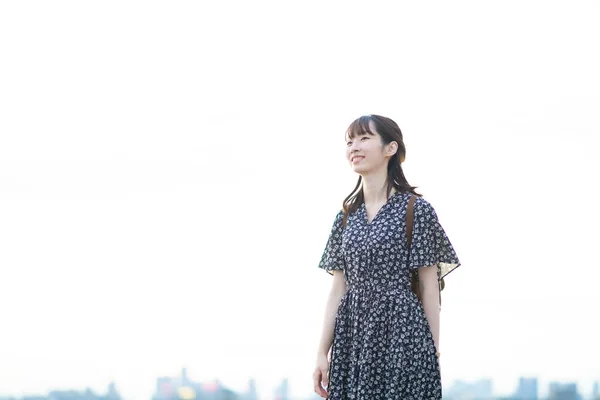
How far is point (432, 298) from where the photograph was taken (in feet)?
12.9

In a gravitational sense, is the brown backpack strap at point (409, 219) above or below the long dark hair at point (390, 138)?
below

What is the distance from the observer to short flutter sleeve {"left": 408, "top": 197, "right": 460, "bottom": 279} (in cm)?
390

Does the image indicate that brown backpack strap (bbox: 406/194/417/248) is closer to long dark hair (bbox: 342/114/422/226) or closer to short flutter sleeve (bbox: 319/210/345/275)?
long dark hair (bbox: 342/114/422/226)

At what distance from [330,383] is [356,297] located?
1.20 feet

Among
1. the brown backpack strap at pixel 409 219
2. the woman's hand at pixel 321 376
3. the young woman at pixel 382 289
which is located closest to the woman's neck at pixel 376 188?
the young woman at pixel 382 289

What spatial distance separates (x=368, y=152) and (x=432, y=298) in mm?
629

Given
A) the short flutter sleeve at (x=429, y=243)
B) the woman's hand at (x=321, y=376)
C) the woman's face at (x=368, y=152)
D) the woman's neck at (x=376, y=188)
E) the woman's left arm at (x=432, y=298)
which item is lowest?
the woman's hand at (x=321, y=376)

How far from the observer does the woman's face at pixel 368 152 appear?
13.1ft

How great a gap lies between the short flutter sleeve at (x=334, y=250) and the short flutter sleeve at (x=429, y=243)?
0.33 meters

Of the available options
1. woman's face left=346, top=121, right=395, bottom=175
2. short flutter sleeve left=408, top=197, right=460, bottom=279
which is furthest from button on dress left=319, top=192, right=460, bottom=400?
woman's face left=346, top=121, right=395, bottom=175

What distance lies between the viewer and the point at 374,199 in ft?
13.4

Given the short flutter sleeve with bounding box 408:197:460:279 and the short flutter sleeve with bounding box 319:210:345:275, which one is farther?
the short flutter sleeve with bounding box 319:210:345:275

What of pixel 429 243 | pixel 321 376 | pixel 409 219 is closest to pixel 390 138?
pixel 409 219

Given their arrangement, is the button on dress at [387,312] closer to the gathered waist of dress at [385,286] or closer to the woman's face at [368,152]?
the gathered waist of dress at [385,286]
